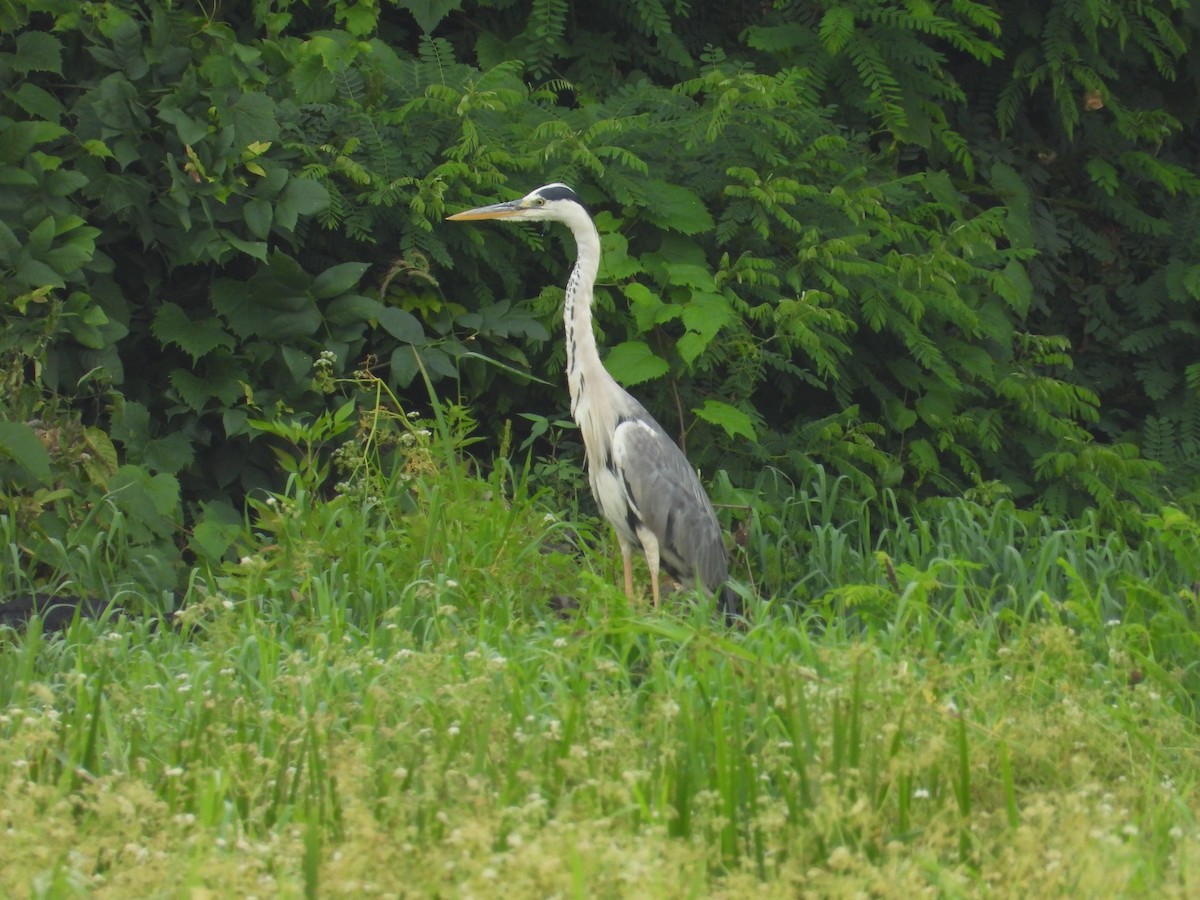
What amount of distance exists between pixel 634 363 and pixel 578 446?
55cm

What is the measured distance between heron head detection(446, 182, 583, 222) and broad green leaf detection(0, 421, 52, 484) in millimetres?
1731

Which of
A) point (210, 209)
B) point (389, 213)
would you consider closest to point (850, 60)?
point (389, 213)

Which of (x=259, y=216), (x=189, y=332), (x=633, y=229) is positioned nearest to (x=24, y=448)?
(x=189, y=332)

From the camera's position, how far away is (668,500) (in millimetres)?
5805

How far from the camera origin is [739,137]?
22.9 feet

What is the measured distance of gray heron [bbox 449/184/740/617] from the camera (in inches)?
229

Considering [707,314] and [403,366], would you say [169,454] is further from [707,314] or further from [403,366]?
[707,314]

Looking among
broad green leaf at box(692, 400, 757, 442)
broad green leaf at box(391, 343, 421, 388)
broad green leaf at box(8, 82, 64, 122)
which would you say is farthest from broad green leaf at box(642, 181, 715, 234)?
broad green leaf at box(8, 82, 64, 122)

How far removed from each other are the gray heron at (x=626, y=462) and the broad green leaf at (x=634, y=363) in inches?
16.9

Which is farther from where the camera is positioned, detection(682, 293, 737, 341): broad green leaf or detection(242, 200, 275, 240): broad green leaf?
detection(682, 293, 737, 341): broad green leaf

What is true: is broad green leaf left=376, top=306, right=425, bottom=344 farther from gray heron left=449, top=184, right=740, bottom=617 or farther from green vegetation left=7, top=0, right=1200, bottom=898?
gray heron left=449, top=184, right=740, bottom=617

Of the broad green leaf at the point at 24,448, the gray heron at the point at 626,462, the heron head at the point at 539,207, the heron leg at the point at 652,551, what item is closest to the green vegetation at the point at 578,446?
the broad green leaf at the point at 24,448

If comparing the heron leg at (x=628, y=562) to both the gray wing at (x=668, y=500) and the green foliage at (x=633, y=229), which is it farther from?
the green foliage at (x=633, y=229)

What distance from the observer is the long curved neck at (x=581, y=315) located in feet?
19.5
